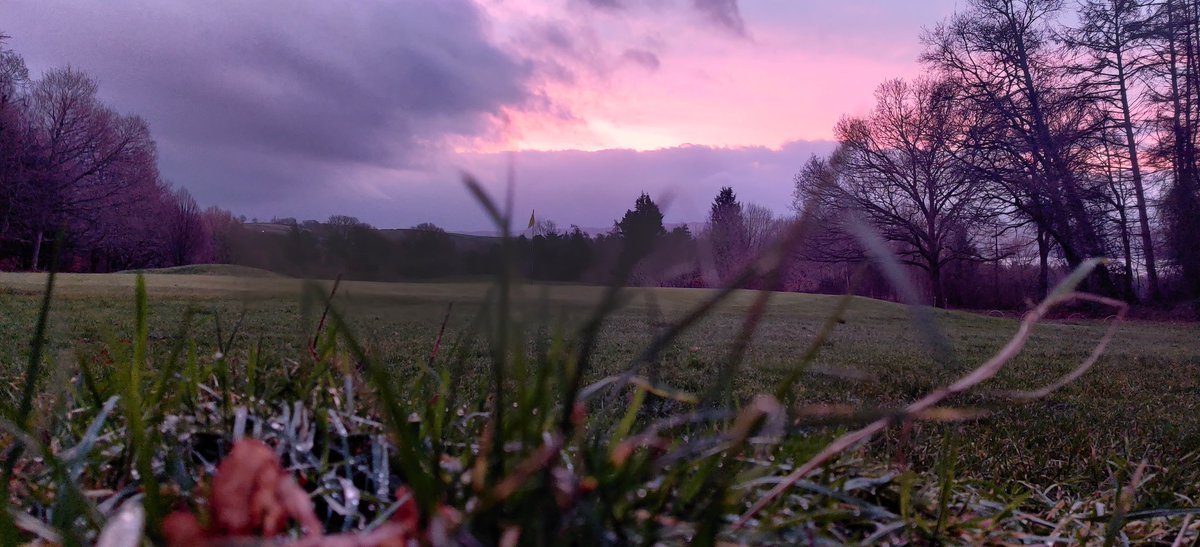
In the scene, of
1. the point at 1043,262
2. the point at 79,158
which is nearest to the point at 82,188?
the point at 79,158

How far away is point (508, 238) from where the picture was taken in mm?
470

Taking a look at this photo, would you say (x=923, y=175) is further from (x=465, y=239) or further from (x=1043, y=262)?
(x=465, y=239)

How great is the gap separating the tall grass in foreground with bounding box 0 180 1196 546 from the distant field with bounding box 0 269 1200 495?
0.05 meters

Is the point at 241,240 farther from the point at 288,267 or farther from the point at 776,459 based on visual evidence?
the point at 776,459

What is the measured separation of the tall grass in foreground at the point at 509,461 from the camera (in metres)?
0.53

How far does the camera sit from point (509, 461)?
0.64m

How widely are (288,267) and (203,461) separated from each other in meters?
0.39

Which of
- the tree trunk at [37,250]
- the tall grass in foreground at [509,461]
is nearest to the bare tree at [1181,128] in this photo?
the tall grass in foreground at [509,461]

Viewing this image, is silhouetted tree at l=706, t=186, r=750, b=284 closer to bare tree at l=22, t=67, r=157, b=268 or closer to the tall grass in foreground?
the tall grass in foreground

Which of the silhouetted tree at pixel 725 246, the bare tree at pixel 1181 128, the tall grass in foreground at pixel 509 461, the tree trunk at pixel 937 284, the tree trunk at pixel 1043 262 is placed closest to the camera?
the tall grass in foreground at pixel 509 461

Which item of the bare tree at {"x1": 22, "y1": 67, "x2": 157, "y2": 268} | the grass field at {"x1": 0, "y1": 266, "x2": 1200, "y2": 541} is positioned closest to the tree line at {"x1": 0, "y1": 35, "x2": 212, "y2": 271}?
the bare tree at {"x1": 22, "y1": 67, "x2": 157, "y2": 268}

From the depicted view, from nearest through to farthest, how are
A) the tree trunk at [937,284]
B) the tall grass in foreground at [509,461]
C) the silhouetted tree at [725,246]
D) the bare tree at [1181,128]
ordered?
1. the tall grass in foreground at [509,461]
2. the silhouetted tree at [725,246]
3. the bare tree at [1181,128]
4. the tree trunk at [937,284]

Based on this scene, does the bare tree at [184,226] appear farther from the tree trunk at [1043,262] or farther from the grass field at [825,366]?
the tree trunk at [1043,262]

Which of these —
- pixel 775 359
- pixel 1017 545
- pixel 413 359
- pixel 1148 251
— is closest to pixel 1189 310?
pixel 1148 251
